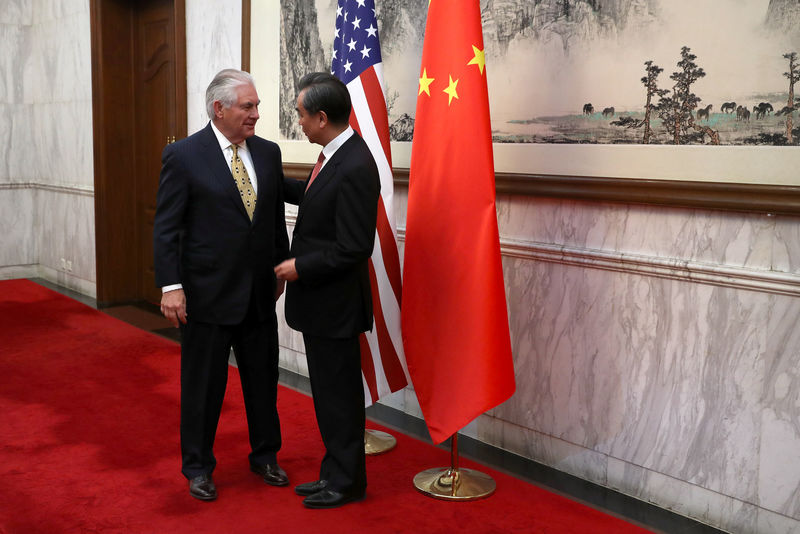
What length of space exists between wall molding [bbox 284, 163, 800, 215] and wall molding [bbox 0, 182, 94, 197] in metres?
5.43

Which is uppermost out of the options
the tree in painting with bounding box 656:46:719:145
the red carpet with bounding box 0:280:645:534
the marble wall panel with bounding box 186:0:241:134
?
the marble wall panel with bounding box 186:0:241:134

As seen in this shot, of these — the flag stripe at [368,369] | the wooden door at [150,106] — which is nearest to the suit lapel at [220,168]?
the flag stripe at [368,369]

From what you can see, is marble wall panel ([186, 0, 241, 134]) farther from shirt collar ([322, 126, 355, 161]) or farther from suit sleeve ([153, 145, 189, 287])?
shirt collar ([322, 126, 355, 161])

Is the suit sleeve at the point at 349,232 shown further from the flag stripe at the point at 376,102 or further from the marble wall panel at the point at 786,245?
the marble wall panel at the point at 786,245

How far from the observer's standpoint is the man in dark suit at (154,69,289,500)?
3406 millimetres

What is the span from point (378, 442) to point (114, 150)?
192 inches

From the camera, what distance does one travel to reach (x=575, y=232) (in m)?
3.84

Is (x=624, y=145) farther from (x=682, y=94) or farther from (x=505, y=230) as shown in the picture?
(x=505, y=230)

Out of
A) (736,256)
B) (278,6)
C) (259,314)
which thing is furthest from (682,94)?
(278,6)

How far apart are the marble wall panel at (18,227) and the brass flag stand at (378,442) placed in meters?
6.39

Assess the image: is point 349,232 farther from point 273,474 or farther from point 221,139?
point 273,474

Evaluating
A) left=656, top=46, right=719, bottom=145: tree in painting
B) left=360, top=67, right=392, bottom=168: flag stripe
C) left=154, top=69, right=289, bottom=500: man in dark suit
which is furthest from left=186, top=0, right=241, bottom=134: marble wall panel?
left=656, top=46, right=719, bottom=145: tree in painting

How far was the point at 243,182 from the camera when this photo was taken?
353 cm

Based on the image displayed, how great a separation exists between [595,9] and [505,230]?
1131 millimetres
